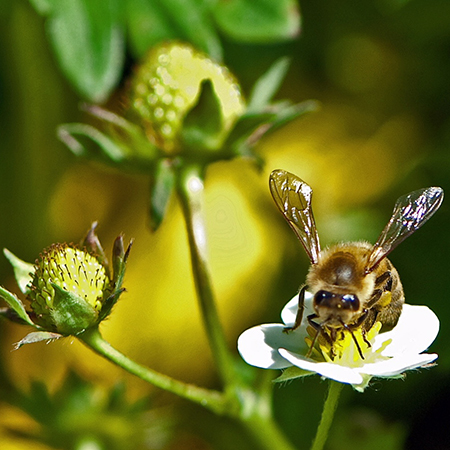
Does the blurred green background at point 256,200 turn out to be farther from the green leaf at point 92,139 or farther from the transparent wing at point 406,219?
the transparent wing at point 406,219

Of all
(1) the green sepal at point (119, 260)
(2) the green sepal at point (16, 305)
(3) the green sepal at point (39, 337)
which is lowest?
(3) the green sepal at point (39, 337)

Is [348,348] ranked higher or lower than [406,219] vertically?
lower

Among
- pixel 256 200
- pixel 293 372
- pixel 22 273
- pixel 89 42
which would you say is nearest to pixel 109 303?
pixel 22 273

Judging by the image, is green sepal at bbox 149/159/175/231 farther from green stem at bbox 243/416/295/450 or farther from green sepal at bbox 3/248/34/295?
green stem at bbox 243/416/295/450

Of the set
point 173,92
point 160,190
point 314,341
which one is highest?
point 173,92

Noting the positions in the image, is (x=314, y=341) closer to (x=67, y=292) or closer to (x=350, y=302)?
(x=350, y=302)

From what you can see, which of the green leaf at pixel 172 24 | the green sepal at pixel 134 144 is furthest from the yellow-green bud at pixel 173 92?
the green leaf at pixel 172 24

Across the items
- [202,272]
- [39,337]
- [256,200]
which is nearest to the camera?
[39,337]

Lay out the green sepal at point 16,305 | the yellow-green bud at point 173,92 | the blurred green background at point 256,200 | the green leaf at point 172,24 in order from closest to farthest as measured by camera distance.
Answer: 1. the green sepal at point 16,305
2. the yellow-green bud at point 173,92
3. the green leaf at point 172,24
4. the blurred green background at point 256,200
